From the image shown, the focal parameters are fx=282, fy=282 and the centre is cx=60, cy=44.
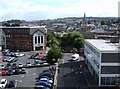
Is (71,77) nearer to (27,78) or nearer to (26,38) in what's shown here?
(27,78)

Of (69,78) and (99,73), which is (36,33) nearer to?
(69,78)

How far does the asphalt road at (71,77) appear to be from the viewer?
1511 centimetres

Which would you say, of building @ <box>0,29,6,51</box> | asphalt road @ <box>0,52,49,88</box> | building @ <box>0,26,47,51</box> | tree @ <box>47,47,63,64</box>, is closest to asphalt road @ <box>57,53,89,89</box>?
tree @ <box>47,47,63,64</box>

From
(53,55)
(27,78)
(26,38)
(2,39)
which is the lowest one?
(27,78)

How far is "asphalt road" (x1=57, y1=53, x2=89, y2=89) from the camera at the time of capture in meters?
15.1

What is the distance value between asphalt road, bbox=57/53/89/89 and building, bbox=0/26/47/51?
11.8m

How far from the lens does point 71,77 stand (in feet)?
57.0

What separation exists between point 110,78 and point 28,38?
1898cm

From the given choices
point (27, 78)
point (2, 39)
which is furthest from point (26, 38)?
point (27, 78)

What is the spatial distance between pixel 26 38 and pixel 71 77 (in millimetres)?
16370

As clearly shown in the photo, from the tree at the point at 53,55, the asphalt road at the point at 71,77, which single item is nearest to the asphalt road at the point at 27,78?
the tree at the point at 53,55

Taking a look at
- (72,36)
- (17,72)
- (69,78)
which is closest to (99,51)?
(69,78)

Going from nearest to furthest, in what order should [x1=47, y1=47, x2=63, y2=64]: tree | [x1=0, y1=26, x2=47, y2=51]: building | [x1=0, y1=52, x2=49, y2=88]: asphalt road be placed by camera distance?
[x1=0, y1=52, x2=49, y2=88]: asphalt road < [x1=47, y1=47, x2=63, y2=64]: tree < [x1=0, y1=26, x2=47, y2=51]: building

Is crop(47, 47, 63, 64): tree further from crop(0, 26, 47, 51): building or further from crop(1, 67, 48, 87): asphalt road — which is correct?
crop(0, 26, 47, 51): building
